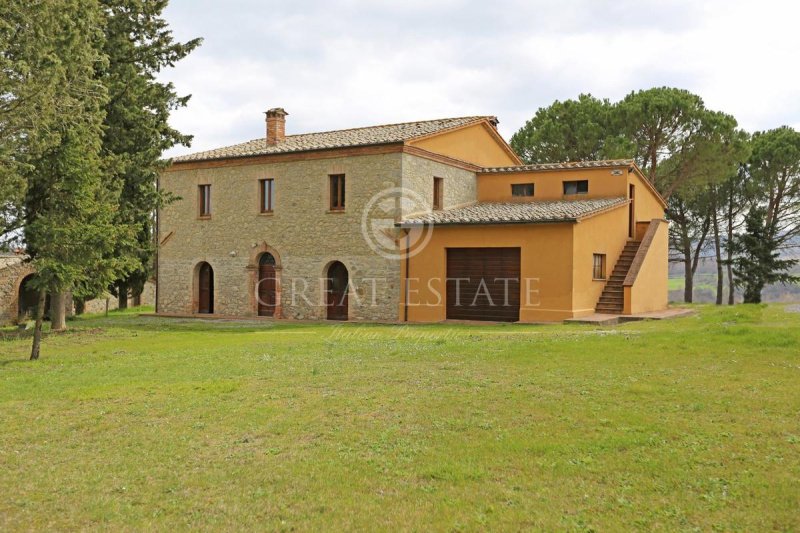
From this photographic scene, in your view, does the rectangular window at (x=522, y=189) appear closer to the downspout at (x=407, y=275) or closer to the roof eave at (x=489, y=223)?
the roof eave at (x=489, y=223)

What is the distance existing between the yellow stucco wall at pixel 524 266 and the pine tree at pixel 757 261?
19757 millimetres

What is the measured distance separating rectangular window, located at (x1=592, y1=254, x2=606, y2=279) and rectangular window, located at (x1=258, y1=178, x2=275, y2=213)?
1156 cm

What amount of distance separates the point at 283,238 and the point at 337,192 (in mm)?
2702

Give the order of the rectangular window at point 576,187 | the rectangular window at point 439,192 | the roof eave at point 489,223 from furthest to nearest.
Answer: the rectangular window at point 576,187 < the rectangular window at point 439,192 < the roof eave at point 489,223

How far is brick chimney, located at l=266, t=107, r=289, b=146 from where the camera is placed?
88.4ft

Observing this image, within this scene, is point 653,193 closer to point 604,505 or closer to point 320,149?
point 320,149

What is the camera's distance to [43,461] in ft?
20.3

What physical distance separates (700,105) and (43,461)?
110 feet

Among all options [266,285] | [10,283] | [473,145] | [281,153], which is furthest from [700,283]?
[10,283]

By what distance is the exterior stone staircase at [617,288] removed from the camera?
69.6 ft

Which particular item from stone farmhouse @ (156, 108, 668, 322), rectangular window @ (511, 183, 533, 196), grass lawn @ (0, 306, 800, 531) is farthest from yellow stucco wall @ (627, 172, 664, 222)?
grass lawn @ (0, 306, 800, 531)

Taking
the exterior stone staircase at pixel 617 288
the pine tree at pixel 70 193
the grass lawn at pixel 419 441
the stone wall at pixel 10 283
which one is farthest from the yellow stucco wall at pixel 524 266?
the stone wall at pixel 10 283

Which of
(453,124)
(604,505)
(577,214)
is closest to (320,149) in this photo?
(453,124)

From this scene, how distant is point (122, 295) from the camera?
31.9 m
